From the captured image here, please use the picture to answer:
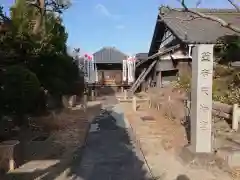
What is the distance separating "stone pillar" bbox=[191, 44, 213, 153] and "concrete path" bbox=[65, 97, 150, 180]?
1.49 meters

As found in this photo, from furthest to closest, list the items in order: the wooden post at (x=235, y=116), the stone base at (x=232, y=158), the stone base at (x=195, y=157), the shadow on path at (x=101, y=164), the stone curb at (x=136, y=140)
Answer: the wooden post at (x=235, y=116)
the stone base at (x=195, y=157)
the stone curb at (x=136, y=140)
the stone base at (x=232, y=158)
the shadow on path at (x=101, y=164)

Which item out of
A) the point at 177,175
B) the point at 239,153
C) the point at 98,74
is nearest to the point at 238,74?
the point at 239,153

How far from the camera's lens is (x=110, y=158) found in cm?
768

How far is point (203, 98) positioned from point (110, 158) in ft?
9.08

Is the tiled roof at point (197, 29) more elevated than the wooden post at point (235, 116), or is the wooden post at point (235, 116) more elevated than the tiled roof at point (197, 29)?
the tiled roof at point (197, 29)

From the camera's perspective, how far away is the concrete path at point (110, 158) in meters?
6.46

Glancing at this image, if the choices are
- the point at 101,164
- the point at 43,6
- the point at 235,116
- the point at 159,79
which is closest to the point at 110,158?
the point at 101,164

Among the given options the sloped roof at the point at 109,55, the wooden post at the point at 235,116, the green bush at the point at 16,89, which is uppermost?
the sloped roof at the point at 109,55

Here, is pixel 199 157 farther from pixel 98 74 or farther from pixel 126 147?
pixel 98 74

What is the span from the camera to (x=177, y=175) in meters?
6.39

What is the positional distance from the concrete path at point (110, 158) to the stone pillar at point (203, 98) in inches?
58.7

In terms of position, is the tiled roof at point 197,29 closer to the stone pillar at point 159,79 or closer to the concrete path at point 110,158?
the stone pillar at point 159,79

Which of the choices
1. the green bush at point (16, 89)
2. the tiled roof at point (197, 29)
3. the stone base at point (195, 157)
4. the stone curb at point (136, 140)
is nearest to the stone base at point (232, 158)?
the stone base at point (195, 157)

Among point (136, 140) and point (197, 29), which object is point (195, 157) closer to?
point (136, 140)
